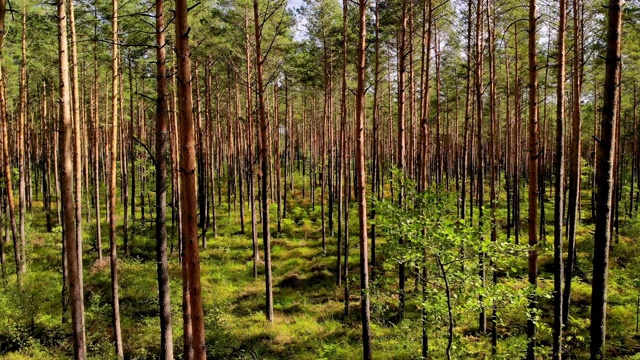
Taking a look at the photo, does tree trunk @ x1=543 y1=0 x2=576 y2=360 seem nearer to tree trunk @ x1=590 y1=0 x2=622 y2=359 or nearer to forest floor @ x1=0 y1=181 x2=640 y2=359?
forest floor @ x1=0 y1=181 x2=640 y2=359

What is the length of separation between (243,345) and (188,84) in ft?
39.6

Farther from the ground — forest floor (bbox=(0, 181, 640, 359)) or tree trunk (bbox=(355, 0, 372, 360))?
tree trunk (bbox=(355, 0, 372, 360))

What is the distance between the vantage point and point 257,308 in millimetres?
17984

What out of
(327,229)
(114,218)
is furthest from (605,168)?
(327,229)

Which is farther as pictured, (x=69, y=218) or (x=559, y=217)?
(x=559, y=217)

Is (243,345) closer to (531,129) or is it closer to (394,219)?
(394,219)

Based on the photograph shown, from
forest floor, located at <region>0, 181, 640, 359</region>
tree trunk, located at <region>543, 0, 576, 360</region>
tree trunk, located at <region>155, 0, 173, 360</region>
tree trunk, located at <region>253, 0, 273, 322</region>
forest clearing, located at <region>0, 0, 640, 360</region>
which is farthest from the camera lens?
forest floor, located at <region>0, 181, 640, 359</region>

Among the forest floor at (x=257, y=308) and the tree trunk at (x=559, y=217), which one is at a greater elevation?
the tree trunk at (x=559, y=217)

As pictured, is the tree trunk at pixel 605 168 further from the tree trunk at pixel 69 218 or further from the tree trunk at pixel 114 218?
the tree trunk at pixel 114 218

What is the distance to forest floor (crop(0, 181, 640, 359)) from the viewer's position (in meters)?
13.9

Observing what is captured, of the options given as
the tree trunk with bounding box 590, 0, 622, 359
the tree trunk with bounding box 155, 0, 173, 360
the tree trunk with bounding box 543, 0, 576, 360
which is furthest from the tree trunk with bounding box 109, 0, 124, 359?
the tree trunk with bounding box 543, 0, 576, 360

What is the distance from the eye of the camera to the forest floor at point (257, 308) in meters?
13.9

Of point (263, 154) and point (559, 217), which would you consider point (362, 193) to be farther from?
point (559, 217)

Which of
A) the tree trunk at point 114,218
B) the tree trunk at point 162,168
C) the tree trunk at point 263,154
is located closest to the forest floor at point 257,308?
the tree trunk at point 114,218
